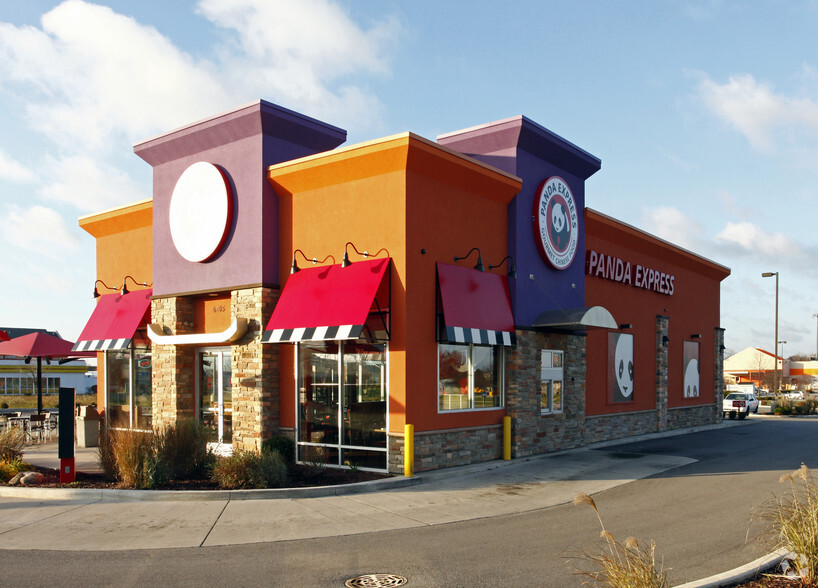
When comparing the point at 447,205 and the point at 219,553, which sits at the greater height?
the point at 447,205

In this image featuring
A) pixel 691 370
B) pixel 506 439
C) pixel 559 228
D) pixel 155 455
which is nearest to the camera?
pixel 155 455

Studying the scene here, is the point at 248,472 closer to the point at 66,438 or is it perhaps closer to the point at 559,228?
the point at 66,438

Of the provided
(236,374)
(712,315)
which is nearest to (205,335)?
(236,374)

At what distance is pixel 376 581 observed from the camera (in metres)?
7.80

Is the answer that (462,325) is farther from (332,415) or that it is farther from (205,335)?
(205,335)

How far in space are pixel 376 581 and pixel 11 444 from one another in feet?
35.5

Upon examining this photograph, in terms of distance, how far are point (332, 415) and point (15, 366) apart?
55.9m

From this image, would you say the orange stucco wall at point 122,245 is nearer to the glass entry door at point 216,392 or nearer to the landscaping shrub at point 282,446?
the glass entry door at point 216,392

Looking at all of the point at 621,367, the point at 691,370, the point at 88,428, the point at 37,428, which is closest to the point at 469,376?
the point at 621,367

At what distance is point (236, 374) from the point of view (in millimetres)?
17203

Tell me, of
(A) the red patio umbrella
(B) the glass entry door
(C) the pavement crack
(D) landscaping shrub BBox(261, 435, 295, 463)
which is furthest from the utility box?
(C) the pavement crack

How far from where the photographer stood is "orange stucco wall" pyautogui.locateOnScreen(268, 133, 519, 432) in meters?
14.9

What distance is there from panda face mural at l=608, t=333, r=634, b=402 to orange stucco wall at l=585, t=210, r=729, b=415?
28 centimetres

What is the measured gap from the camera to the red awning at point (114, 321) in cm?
2011
